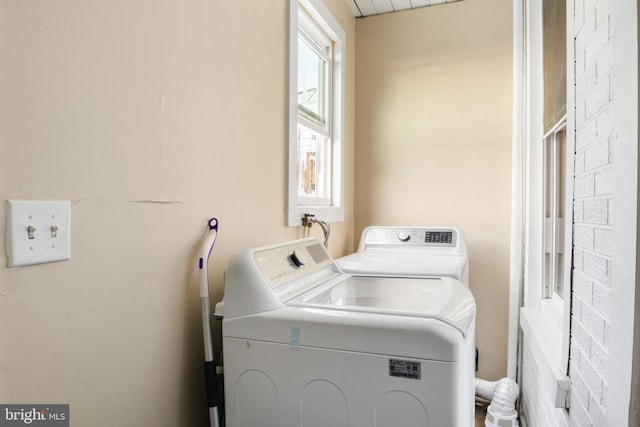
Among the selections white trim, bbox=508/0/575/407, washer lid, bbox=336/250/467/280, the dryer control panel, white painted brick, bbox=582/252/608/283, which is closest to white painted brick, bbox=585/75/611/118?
white painted brick, bbox=582/252/608/283

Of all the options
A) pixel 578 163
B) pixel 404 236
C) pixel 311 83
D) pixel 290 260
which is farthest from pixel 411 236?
pixel 578 163

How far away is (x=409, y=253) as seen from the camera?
2.33 m

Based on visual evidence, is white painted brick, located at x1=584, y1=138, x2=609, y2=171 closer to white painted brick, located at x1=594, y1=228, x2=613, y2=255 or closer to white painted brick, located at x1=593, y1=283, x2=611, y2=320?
white painted brick, located at x1=594, y1=228, x2=613, y2=255

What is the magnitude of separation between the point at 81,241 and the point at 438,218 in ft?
7.46

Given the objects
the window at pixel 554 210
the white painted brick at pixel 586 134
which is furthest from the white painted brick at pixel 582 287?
the window at pixel 554 210

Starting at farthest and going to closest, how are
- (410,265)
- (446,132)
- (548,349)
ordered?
1. (446,132)
2. (410,265)
3. (548,349)

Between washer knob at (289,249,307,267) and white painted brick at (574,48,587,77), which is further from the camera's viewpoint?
washer knob at (289,249,307,267)

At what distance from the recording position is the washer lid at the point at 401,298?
3.23ft

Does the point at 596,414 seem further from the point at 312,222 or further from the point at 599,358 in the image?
the point at 312,222

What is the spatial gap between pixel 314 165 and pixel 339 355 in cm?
167

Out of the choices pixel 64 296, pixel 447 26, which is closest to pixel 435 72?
pixel 447 26

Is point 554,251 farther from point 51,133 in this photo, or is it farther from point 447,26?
point 51,133

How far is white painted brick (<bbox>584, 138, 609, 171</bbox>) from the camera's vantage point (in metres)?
0.88

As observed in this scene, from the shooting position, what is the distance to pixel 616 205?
795 millimetres
